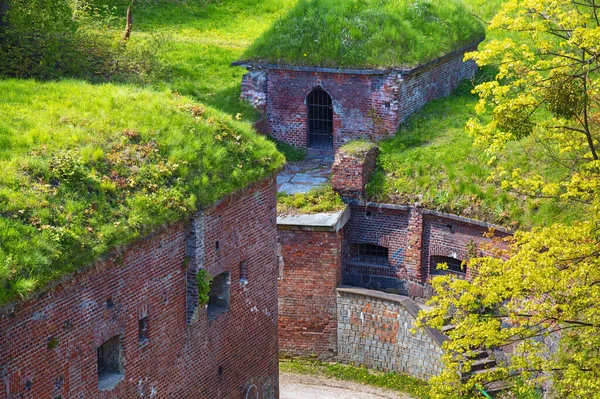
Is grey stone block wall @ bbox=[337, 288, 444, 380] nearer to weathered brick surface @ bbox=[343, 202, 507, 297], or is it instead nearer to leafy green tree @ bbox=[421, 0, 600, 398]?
weathered brick surface @ bbox=[343, 202, 507, 297]

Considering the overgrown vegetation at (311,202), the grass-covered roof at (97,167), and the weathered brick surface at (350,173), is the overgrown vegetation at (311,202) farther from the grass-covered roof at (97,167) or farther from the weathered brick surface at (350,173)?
the grass-covered roof at (97,167)

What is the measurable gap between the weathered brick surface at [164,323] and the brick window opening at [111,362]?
10 centimetres

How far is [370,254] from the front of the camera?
2558 centimetres

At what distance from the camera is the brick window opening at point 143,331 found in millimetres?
16353

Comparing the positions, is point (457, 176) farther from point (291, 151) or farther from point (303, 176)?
point (291, 151)

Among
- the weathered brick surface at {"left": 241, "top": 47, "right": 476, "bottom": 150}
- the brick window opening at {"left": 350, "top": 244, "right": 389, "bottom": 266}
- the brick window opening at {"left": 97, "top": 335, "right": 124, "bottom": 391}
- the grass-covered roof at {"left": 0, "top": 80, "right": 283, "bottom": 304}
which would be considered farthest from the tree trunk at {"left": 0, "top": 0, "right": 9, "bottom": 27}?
the brick window opening at {"left": 97, "top": 335, "right": 124, "bottom": 391}

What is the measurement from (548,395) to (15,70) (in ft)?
49.0

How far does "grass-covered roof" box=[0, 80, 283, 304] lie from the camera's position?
47.2 feet

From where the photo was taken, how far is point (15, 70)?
1024 inches

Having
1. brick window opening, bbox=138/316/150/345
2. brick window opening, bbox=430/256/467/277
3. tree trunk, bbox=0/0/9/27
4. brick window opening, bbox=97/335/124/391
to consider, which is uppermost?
tree trunk, bbox=0/0/9/27

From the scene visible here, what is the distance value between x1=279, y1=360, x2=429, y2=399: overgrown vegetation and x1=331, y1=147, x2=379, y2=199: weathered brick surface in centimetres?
407

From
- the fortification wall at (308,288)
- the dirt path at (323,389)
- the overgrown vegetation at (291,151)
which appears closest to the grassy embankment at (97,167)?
the fortification wall at (308,288)

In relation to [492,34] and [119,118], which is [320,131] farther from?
[119,118]

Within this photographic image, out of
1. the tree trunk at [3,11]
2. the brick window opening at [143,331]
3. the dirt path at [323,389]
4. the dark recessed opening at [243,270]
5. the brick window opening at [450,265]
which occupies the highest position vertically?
the tree trunk at [3,11]
